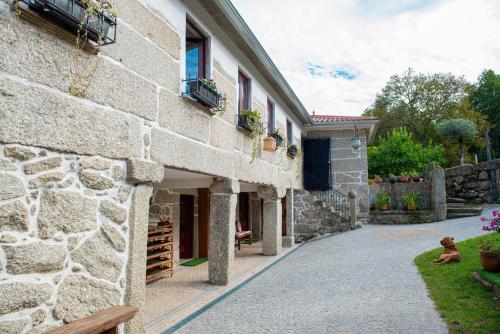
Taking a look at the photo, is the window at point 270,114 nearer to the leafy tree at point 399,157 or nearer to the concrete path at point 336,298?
the concrete path at point 336,298

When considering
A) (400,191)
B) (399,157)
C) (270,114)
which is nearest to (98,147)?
(270,114)

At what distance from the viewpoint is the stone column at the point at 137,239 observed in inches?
135

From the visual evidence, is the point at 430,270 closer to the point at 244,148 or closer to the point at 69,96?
the point at 244,148

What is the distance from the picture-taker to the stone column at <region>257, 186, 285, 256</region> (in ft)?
29.1

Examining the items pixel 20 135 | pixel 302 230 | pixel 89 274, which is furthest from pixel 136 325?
pixel 302 230

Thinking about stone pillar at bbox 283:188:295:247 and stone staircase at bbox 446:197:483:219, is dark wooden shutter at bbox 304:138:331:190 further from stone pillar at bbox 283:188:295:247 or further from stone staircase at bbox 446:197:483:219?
stone staircase at bbox 446:197:483:219

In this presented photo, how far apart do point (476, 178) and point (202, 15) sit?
544 inches

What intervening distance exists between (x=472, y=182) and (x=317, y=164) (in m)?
6.83

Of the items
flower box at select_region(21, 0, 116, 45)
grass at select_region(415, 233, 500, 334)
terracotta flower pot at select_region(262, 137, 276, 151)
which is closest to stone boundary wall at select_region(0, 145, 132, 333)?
flower box at select_region(21, 0, 116, 45)

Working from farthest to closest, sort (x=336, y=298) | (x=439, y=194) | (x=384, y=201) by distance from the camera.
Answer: (x=384, y=201) → (x=439, y=194) → (x=336, y=298)

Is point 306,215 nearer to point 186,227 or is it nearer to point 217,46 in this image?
point 186,227

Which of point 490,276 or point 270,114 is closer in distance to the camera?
point 490,276

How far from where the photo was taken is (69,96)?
286 centimetres

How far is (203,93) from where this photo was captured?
471 cm
